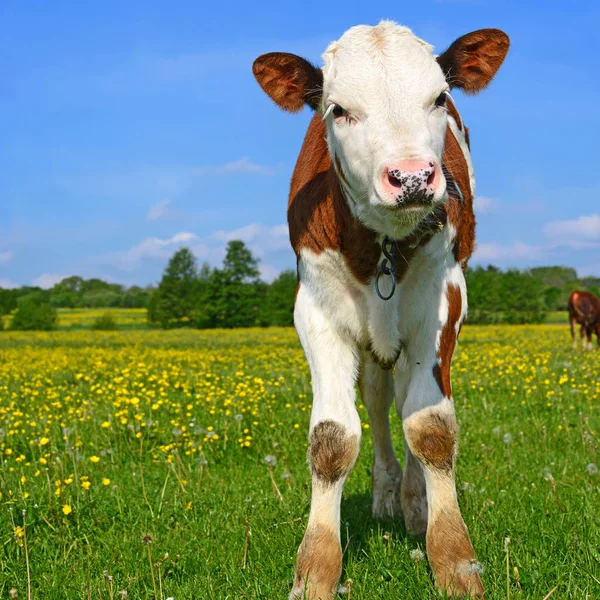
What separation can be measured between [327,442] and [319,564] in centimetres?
62

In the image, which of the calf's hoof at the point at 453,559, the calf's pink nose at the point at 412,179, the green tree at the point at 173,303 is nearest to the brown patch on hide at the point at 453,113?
the calf's pink nose at the point at 412,179

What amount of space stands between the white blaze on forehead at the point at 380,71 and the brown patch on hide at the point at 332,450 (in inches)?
66.1

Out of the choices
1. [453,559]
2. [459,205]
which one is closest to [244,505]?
[453,559]

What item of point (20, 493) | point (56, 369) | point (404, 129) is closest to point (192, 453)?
point (20, 493)

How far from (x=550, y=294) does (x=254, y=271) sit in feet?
128

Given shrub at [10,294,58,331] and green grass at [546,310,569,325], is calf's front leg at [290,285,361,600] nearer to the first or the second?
shrub at [10,294,58,331]

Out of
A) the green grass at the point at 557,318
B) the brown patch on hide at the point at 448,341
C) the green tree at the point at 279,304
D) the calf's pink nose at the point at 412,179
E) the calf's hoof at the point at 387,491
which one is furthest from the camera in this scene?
the green tree at the point at 279,304

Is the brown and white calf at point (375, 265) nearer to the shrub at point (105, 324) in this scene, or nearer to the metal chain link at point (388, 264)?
the metal chain link at point (388, 264)

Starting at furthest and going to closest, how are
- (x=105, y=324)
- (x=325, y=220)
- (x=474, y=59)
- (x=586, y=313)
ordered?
(x=105, y=324)
(x=586, y=313)
(x=474, y=59)
(x=325, y=220)

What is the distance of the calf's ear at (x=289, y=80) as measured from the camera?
4.22m

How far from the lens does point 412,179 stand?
3322mm

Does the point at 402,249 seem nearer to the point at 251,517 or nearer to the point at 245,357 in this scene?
the point at 251,517

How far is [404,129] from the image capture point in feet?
11.7

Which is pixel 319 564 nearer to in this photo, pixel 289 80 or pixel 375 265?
pixel 375 265
